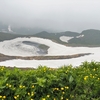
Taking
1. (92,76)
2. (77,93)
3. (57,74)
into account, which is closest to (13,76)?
(57,74)

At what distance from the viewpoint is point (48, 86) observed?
733 cm

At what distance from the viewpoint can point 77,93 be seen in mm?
7484

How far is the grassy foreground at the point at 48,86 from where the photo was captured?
23.4ft

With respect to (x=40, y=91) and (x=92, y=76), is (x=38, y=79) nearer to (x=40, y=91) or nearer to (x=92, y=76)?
(x=40, y=91)

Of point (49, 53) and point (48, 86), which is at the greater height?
point (49, 53)

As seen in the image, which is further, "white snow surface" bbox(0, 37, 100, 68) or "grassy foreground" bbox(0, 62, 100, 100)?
"white snow surface" bbox(0, 37, 100, 68)

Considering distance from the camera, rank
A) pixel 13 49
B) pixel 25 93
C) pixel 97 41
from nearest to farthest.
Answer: pixel 25 93 → pixel 13 49 → pixel 97 41

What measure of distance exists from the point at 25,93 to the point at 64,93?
3.88ft

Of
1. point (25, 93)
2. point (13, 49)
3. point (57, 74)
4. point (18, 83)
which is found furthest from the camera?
point (13, 49)

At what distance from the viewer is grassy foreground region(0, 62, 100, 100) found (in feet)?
23.4

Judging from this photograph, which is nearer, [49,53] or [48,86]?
[48,86]

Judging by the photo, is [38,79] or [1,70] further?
[1,70]

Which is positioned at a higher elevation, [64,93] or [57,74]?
[57,74]

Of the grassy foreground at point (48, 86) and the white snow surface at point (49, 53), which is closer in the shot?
the grassy foreground at point (48, 86)
